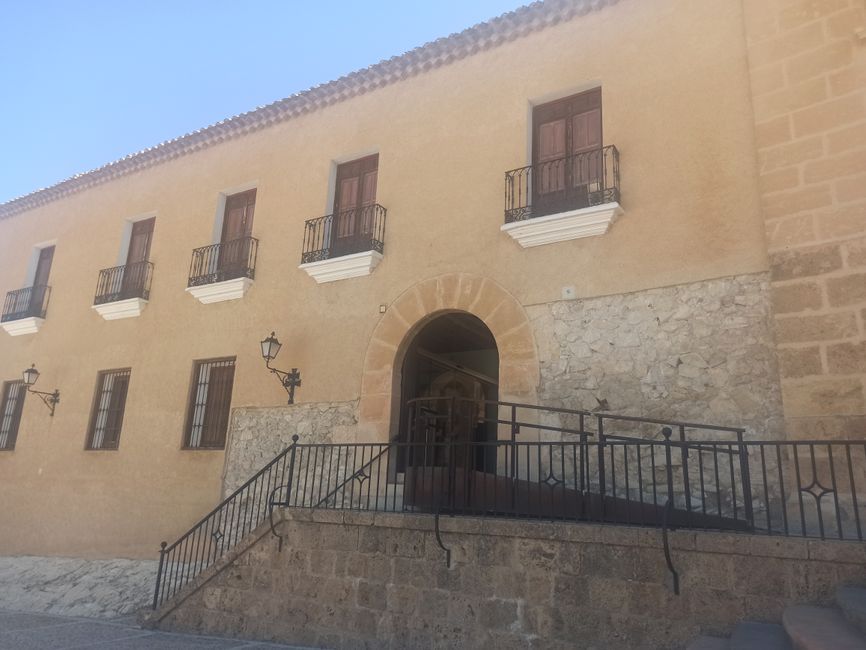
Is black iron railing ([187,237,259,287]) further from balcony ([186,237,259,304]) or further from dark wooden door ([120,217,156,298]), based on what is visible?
dark wooden door ([120,217,156,298])

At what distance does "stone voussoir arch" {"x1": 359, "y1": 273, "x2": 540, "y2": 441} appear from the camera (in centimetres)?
743

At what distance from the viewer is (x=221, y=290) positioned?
10.1 metres

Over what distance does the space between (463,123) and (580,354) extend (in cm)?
370

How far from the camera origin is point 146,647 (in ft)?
20.4

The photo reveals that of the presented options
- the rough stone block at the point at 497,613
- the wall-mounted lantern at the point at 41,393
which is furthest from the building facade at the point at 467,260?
the rough stone block at the point at 497,613

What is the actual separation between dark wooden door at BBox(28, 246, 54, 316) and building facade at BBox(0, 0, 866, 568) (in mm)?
155

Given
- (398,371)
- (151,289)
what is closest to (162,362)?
(151,289)

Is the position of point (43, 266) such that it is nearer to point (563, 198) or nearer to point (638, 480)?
point (563, 198)

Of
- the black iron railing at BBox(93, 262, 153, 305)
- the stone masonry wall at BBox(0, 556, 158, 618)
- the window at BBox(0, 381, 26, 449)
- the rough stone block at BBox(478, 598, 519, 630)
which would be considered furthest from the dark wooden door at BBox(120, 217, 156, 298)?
the rough stone block at BBox(478, 598, 519, 630)

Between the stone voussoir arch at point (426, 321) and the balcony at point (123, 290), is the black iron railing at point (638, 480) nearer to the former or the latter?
the stone voussoir arch at point (426, 321)

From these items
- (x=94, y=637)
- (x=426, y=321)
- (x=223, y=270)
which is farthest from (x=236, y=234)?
(x=94, y=637)

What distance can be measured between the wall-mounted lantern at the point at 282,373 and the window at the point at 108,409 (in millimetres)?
3389

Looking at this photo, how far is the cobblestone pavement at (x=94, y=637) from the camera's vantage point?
6.24 metres

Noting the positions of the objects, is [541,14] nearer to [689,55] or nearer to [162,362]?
[689,55]
